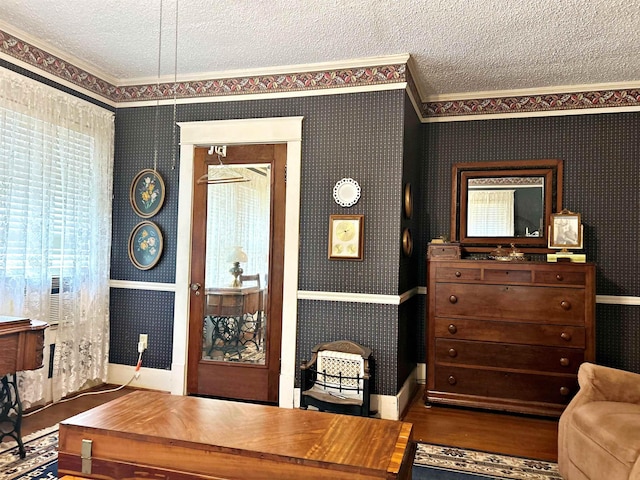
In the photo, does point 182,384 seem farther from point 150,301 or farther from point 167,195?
point 167,195

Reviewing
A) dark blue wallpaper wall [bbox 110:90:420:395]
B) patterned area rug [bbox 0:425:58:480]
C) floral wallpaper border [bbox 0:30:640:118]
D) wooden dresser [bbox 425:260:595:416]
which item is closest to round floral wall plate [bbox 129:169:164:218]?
dark blue wallpaper wall [bbox 110:90:420:395]

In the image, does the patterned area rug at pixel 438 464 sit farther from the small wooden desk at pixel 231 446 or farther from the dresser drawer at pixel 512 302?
the dresser drawer at pixel 512 302

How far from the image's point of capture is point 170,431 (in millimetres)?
1810

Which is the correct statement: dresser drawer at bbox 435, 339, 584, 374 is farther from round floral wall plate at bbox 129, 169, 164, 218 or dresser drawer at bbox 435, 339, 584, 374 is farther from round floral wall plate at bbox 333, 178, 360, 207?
round floral wall plate at bbox 129, 169, 164, 218

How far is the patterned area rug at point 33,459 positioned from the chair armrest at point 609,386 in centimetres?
294

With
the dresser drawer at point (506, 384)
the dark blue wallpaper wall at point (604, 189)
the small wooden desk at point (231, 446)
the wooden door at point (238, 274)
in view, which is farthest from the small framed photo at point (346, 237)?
the small wooden desk at point (231, 446)

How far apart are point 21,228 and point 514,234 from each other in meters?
4.06

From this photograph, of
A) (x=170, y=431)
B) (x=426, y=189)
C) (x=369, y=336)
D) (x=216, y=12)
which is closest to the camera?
(x=170, y=431)

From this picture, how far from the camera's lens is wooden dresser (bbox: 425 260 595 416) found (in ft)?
12.1

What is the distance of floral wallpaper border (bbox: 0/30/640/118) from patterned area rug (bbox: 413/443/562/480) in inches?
105

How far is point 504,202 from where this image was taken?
4.46 m

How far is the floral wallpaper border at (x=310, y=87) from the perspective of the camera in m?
3.70

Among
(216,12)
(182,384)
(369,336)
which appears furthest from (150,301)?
(216,12)

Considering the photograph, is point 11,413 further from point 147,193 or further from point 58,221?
point 147,193
